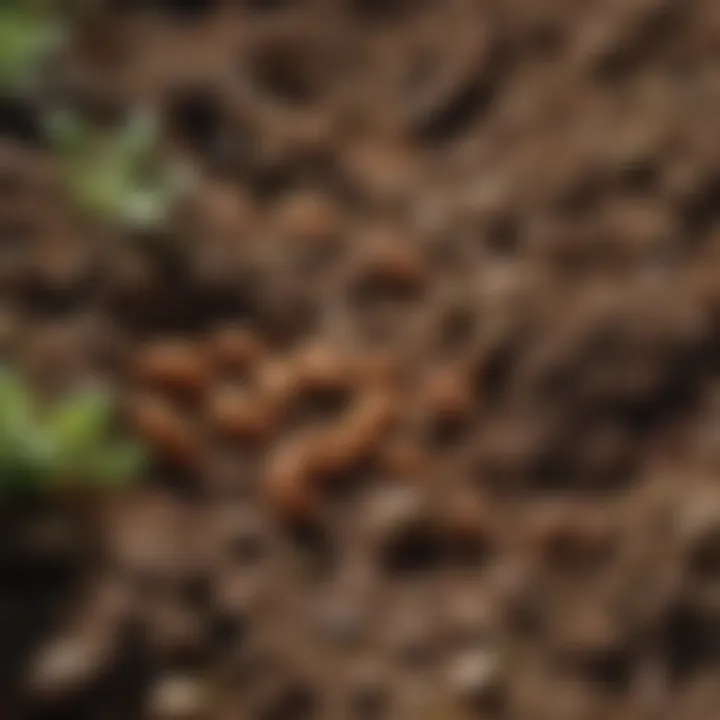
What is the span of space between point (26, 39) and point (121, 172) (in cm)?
22

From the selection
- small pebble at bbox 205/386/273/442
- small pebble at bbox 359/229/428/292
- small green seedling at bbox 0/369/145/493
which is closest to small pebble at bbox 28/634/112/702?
small green seedling at bbox 0/369/145/493

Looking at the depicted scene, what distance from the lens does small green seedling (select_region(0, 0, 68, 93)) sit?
5.12ft

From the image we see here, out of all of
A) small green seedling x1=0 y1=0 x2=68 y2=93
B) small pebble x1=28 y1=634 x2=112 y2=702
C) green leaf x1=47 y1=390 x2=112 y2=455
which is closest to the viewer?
small pebble x1=28 y1=634 x2=112 y2=702

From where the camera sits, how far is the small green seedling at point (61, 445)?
3.92ft

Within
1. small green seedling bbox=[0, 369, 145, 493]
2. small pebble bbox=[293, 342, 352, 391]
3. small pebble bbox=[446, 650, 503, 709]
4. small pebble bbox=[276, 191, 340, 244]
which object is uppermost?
small pebble bbox=[276, 191, 340, 244]

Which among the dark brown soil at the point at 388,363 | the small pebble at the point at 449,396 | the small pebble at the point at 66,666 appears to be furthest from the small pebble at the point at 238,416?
the small pebble at the point at 66,666

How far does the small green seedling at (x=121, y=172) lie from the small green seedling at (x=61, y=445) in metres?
0.24

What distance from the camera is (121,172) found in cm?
148

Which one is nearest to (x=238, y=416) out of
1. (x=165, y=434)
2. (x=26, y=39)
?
(x=165, y=434)

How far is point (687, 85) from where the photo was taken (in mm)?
1666

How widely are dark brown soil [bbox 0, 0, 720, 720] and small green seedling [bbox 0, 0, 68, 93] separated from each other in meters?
0.03

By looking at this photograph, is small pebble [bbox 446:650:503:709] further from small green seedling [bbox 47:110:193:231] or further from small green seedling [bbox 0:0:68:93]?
small green seedling [bbox 0:0:68:93]

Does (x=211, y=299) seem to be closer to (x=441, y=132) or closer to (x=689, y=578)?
(x=441, y=132)

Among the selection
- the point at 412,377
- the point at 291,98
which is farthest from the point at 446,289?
the point at 291,98
